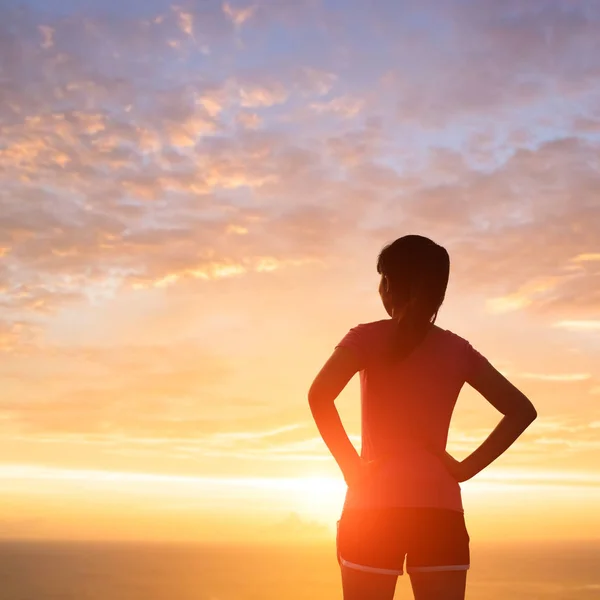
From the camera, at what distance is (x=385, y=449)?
3777mm

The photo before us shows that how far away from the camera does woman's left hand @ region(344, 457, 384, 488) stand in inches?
147

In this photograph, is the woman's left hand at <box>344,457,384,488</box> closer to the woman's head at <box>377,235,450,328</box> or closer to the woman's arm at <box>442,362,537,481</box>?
the woman's arm at <box>442,362,537,481</box>

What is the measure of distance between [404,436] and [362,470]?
28cm

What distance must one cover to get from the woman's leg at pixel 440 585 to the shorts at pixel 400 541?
31 mm

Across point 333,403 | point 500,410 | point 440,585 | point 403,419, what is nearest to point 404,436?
point 403,419

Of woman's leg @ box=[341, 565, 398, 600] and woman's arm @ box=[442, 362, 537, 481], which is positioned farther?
woman's arm @ box=[442, 362, 537, 481]

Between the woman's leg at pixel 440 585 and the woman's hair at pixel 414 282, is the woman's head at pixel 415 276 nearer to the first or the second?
the woman's hair at pixel 414 282

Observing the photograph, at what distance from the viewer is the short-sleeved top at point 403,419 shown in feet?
12.2

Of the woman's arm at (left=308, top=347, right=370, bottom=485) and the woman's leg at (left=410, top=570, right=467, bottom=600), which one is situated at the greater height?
the woman's arm at (left=308, top=347, right=370, bottom=485)

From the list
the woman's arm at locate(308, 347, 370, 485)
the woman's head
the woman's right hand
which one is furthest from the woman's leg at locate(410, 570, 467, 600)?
the woman's head

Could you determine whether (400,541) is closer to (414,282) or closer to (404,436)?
(404,436)

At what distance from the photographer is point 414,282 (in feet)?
12.6

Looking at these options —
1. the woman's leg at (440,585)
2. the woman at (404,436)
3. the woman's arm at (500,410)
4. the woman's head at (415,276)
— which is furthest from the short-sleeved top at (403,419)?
the woman's leg at (440,585)

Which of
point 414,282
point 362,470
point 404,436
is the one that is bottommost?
point 362,470
